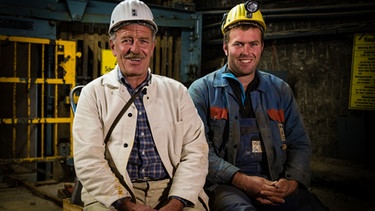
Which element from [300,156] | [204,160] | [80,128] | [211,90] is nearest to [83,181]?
[80,128]

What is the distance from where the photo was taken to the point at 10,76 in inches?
205

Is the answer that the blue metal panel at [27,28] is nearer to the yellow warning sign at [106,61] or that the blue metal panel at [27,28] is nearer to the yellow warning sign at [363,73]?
the yellow warning sign at [106,61]

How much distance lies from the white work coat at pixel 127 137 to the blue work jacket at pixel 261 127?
262 millimetres

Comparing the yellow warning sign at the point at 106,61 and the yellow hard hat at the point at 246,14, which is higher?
the yellow hard hat at the point at 246,14

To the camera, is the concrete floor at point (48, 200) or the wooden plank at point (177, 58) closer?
the concrete floor at point (48, 200)

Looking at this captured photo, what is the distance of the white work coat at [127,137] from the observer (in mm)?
2121

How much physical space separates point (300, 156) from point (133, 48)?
4.58 ft

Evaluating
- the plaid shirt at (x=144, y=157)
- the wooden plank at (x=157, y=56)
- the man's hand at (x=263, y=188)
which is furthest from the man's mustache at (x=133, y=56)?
the wooden plank at (x=157, y=56)

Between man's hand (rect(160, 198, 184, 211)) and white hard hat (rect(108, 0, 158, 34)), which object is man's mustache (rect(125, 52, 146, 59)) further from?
man's hand (rect(160, 198, 184, 211))

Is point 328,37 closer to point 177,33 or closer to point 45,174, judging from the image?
point 177,33

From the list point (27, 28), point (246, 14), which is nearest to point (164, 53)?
point (27, 28)

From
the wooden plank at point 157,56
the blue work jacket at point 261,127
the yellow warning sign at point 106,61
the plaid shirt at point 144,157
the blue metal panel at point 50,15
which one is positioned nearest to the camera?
the plaid shirt at point 144,157

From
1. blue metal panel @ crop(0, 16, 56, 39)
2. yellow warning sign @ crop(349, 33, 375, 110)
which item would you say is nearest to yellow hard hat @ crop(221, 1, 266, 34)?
yellow warning sign @ crop(349, 33, 375, 110)

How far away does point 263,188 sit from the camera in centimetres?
245
